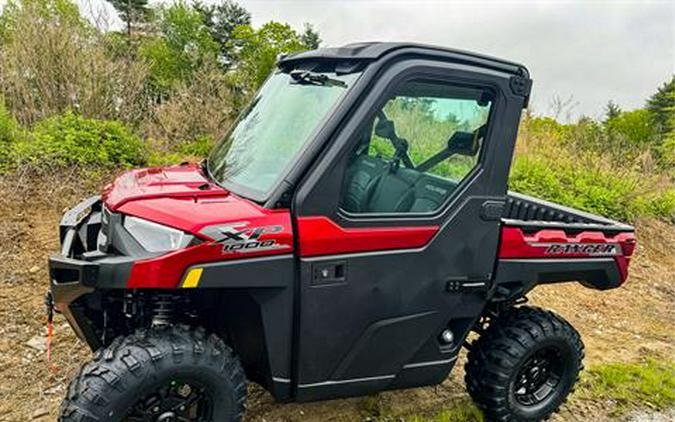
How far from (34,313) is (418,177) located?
320 cm

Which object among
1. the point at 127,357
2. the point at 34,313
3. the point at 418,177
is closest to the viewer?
the point at 127,357

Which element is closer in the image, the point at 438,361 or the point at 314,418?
the point at 438,361

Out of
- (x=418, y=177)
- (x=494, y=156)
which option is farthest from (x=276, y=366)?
(x=494, y=156)

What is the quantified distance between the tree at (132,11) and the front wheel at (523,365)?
105 ft

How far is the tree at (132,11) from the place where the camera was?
3127 cm

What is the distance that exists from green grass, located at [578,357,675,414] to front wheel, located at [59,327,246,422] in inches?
110

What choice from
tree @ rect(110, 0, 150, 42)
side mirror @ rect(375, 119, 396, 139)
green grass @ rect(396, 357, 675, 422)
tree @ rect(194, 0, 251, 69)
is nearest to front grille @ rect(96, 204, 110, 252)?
side mirror @ rect(375, 119, 396, 139)

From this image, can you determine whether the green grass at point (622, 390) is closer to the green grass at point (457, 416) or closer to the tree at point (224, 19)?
the green grass at point (457, 416)

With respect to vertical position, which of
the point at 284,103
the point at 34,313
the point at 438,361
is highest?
the point at 284,103

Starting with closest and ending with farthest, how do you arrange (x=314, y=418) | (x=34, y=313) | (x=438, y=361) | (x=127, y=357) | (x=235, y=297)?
(x=127, y=357)
(x=235, y=297)
(x=438, y=361)
(x=314, y=418)
(x=34, y=313)

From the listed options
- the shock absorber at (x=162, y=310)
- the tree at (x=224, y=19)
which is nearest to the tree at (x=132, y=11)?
the tree at (x=224, y=19)

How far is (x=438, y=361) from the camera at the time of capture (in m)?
2.93

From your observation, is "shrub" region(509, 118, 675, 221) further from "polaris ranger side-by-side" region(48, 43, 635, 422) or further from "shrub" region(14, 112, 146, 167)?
"shrub" region(14, 112, 146, 167)

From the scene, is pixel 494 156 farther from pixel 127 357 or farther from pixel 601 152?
pixel 601 152
